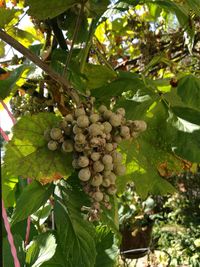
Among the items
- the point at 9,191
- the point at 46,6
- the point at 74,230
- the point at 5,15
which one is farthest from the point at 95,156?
the point at 9,191

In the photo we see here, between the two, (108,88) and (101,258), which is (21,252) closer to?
(101,258)

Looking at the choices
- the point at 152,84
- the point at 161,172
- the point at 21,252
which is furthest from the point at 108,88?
the point at 21,252

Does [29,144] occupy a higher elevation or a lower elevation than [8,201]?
higher

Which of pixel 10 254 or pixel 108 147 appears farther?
pixel 10 254

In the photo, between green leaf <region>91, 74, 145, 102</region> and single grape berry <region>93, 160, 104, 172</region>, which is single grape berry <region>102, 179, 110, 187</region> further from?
green leaf <region>91, 74, 145, 102</region>

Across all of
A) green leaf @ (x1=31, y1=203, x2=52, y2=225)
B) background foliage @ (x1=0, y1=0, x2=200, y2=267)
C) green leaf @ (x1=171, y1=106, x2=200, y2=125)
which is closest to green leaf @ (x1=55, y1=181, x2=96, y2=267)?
background foliage @ (x1=0, y1=0, x2=200, y2=267)

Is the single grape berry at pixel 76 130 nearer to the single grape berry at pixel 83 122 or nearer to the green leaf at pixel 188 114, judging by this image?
the single grape berry at pixel 83 122

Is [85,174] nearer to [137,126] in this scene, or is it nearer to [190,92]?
[137,126]
